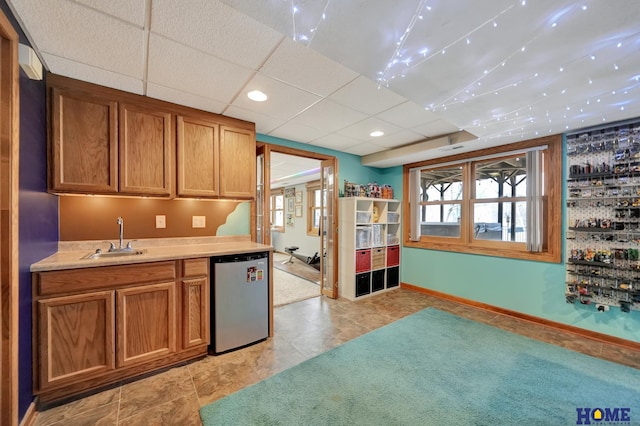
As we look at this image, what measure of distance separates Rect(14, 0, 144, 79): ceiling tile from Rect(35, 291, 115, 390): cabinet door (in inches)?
66.2

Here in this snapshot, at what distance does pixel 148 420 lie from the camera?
157cm

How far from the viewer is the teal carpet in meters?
1.60

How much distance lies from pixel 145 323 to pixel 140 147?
1.56 metres

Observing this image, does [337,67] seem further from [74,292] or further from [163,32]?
[74,292]

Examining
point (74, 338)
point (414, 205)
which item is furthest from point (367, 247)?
point (74, 338)

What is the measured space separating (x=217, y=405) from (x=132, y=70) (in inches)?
99.7

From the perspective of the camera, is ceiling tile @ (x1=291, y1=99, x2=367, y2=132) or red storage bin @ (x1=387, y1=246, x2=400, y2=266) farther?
red storage bin @ (x1=387, y1=246, x2=400, y2=266)

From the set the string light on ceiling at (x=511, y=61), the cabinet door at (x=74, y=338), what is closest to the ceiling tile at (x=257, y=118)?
the string light on ceiling at (x=511, y=61)

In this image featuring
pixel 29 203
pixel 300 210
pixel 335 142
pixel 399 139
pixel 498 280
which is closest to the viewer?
pixel 29 203

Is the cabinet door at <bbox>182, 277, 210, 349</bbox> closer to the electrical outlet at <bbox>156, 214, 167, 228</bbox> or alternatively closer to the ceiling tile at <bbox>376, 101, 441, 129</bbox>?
the electrical outlet at <bbox>156, 214, 167, 228</bbox>

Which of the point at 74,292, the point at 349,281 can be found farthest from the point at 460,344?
the point at 74,292

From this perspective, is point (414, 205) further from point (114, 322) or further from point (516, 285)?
point (114, 322)

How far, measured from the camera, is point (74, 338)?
174cm

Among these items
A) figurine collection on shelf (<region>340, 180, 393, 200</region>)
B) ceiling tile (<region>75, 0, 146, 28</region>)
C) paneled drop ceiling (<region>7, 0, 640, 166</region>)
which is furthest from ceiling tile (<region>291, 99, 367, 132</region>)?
ceiling tile (<region>75, 0, 146, 28</region>)
